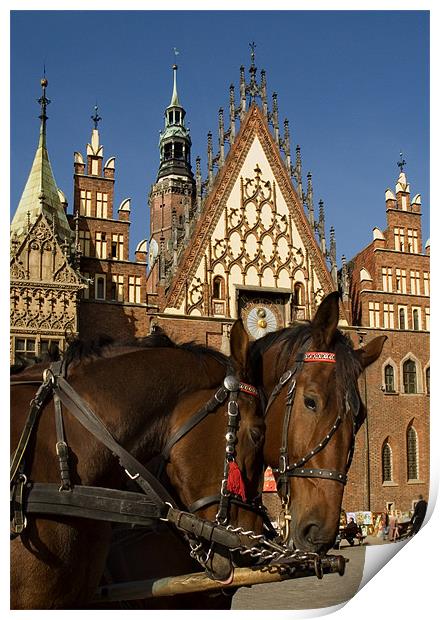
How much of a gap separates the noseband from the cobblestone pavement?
1.05 m

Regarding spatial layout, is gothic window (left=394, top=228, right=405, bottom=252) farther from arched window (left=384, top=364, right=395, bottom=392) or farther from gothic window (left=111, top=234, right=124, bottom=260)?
gothic window (left=111, top=234, right=124, bottom=260)

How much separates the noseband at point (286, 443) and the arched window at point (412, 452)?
43.4 ft

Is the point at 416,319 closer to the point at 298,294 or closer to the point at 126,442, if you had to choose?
the point at 298,294

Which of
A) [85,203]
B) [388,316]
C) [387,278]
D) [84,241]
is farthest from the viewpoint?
[387,278]

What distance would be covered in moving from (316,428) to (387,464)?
13380mm

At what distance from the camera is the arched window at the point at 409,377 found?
49.6 feet

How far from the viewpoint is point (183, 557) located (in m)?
3.11

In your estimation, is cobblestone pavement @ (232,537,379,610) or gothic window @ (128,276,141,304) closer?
cobblestone pavement @ (232,537,379,610)

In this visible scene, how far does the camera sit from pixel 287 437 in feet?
9.09

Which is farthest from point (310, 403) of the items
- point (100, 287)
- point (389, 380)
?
point (389, 380)

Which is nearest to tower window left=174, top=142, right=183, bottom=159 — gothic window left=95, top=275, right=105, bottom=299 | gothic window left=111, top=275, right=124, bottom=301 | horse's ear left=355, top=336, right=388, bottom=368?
gothic window left=111, top=275, right=124, bottom=301

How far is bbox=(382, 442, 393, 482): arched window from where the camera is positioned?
15.2 m
